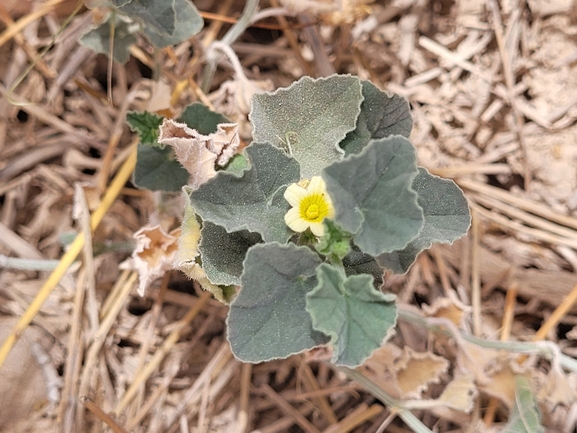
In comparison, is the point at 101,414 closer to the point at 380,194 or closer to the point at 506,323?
the point at 380,194

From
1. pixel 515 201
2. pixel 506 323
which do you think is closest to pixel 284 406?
pixel 506 323

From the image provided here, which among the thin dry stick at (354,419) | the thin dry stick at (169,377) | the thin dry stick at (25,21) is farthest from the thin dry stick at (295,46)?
the thin dry stick at (354,419)

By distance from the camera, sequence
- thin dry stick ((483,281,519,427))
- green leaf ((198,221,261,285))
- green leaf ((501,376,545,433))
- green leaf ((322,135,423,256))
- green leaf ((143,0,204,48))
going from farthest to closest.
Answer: thin dry stick ((483,281,519,427)), green leaf ((501,376,545,433)), green leaf ((143,0,204,48)), green leaf ((198,221,261,285)), green leaf ((322,135,423,256))

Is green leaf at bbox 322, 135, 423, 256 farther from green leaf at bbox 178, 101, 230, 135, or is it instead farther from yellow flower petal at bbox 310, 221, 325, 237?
green leaf at bbox 178, 101, 230, 135

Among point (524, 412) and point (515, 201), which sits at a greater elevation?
point (515, 201)

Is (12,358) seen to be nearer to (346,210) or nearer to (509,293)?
(346,210)

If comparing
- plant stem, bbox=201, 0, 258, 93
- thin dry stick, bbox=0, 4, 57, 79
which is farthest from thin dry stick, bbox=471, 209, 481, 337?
thin dry stick, bbox=0, 4, 57, 79

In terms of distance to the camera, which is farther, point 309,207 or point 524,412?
point 524,412
